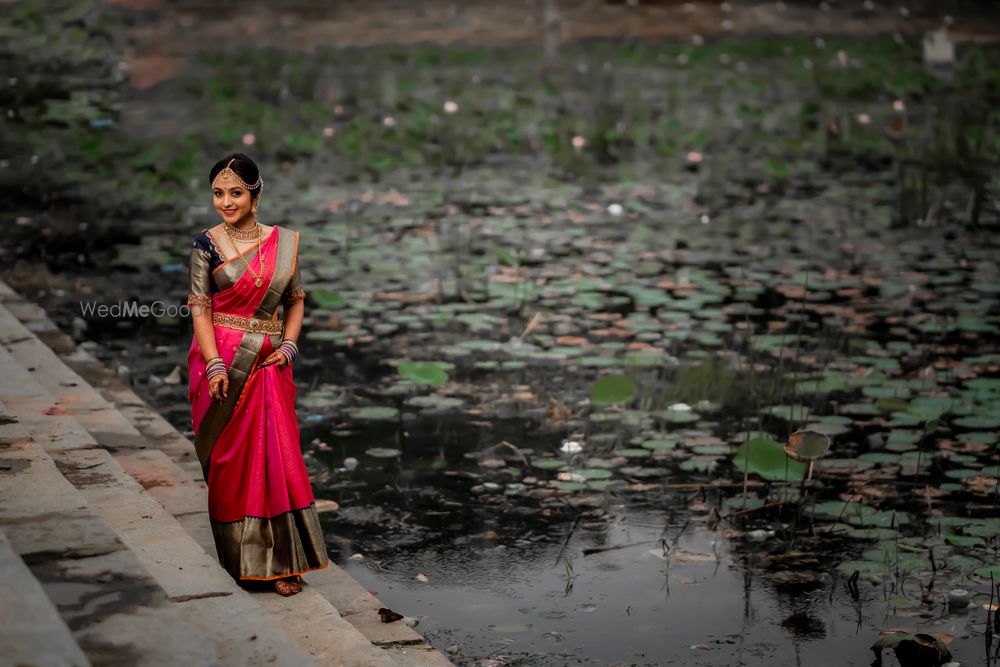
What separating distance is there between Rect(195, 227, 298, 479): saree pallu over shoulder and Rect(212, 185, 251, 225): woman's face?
111mm

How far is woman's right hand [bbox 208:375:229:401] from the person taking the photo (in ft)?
12.4

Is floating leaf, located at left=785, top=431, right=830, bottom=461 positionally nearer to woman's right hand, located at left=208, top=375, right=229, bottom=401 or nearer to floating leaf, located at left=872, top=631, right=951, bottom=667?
floating leaf, located at left=872, top=631, right=951, bottom=667

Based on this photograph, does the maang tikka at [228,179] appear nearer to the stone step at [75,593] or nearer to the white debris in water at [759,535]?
the stone step at [75,593]

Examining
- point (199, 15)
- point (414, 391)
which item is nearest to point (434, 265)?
point (414, 391)

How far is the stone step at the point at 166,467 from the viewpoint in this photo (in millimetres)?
3715

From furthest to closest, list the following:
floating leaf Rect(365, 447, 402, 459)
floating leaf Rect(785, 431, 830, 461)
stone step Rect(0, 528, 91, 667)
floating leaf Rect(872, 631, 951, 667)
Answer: floating leaf Rect(365, 447, 402, 459), floating leaf Rect(785, 431, 830, 461), floating leaf Rect(872, 631, 951, 667), stone step Rect(0, 528, 91, 667)

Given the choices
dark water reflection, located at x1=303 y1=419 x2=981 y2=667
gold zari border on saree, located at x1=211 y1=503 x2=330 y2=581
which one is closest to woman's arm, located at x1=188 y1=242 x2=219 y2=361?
gold zari border on saree, located at x1=211 y1=503 x2=330 y2=581

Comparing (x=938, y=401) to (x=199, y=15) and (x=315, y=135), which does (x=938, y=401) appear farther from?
(x=199, y=15)

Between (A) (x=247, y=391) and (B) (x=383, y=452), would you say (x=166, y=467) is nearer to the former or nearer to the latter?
(B) (x=383, y=452)

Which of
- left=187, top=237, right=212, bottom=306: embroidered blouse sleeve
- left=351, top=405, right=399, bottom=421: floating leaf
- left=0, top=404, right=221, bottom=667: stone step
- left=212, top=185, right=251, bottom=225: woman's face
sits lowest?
left=351, top=405, right=399, bottom=421: floating leaf

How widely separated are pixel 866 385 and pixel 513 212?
163 inches

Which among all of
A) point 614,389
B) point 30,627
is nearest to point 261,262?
point 30,627

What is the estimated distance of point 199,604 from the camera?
3518mm

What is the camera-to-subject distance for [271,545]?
391cm
